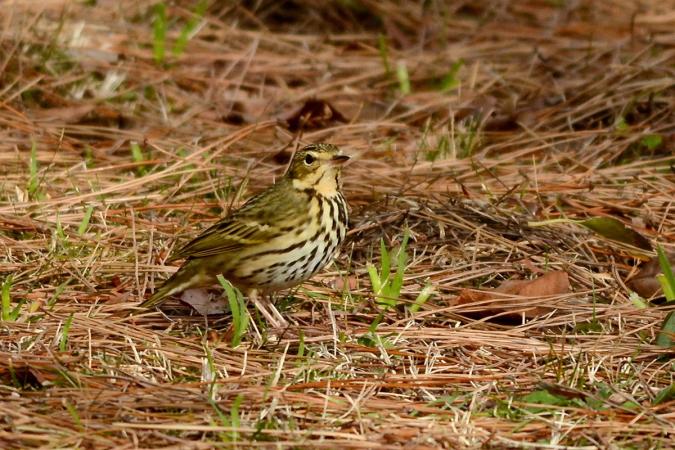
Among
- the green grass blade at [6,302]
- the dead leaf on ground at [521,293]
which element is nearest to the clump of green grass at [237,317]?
the green grass blade at [6,302]

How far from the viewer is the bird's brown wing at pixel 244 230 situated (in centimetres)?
527

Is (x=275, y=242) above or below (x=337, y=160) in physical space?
below

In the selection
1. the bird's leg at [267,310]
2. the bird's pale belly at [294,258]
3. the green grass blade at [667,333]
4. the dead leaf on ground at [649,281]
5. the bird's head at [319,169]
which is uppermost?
the bird's head at [319,169]

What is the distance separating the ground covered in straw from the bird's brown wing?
0.30 m

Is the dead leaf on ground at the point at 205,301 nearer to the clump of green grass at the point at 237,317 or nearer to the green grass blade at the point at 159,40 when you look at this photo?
the clump of green grass at the point at 237,317

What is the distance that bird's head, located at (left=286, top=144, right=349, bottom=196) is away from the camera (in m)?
5.45

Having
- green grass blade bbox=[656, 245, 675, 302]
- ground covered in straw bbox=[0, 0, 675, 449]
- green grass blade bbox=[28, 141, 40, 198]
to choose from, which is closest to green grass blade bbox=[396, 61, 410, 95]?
ground covered in straw bbox=[0, 0, 675, 449]

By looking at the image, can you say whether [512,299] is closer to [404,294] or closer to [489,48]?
[404,294]

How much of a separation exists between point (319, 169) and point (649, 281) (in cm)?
158

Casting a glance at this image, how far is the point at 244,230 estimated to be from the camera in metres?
5.32

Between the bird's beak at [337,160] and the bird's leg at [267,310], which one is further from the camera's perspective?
the bird's beak at [337,160]

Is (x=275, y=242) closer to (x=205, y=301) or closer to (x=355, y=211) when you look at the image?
(x=205, y=301)

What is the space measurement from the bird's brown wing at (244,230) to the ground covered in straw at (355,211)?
0.99 ft

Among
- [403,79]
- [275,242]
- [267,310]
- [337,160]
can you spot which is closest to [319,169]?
[337,160]
